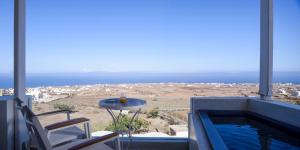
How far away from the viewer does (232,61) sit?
7.33m

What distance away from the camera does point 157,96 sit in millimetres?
4551

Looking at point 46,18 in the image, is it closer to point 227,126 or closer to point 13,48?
point 13,48

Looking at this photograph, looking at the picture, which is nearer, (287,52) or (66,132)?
(66,132)

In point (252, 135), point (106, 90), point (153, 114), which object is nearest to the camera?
point (252, 135)

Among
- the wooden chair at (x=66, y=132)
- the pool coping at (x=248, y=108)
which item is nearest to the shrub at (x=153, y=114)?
the pool coping at (x=248, y=108)

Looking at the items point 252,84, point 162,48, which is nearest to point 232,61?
point 162,48

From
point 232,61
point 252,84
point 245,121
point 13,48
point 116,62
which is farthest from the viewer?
point 116,62

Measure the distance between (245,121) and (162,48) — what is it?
4605 millimetres

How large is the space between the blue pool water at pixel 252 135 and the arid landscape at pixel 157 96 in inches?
20.9

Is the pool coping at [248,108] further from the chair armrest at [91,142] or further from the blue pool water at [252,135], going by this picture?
the chair armrest at [91,142]

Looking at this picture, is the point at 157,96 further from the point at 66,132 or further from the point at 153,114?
the point at 66,132

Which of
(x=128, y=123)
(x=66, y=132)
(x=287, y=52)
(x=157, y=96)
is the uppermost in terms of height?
(x=287, y=52)

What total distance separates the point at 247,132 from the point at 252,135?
0.12 metres

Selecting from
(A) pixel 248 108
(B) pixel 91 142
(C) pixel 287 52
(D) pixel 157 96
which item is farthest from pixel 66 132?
(C) pixel 287 52
